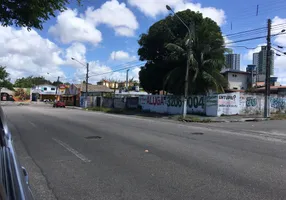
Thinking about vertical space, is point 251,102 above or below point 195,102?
above

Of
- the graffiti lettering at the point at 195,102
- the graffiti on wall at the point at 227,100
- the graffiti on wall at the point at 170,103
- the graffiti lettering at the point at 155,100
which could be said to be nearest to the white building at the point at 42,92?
the graffiti on wall at the point at 170,103

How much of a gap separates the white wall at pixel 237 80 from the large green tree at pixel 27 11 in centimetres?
4265

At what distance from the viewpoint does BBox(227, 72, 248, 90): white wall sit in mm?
49781

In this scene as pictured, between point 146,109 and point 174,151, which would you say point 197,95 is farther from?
point 174,151

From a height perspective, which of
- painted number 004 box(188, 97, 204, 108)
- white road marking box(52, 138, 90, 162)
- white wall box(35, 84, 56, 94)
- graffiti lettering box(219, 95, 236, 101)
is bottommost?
white road marking box(52, 138, 90, 162)

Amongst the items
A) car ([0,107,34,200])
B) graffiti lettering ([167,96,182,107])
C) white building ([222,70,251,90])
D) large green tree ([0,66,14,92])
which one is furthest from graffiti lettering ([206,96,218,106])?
large green tree ([0,66,14,92])

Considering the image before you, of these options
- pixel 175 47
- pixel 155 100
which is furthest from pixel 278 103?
pixel 155 100

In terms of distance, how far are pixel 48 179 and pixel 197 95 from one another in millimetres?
24506

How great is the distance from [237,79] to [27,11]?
45332 mm

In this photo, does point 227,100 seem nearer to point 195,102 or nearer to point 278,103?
point 195,102

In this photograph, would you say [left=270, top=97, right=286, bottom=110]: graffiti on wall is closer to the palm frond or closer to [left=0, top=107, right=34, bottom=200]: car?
the palm frond

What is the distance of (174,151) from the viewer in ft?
27.6

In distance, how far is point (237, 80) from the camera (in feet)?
166

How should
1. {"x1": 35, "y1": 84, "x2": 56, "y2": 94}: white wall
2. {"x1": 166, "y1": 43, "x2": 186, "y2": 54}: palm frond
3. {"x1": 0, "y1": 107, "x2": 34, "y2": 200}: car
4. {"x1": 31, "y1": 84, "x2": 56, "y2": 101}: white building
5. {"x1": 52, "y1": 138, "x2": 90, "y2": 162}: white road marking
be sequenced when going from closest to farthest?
1. {"x1": 0, "y1": 107, "x2": 34, "y2": 200}: car
2. {"x1": 52, "y1": 138, "x2": 90, "y2": 162}: white road marking
3. {"x1": 166, "y1": 43, "x2": 186, "y2": 54}: palm frond
4. {"x1": 31, "y1": 84, "x2": 56, "y2": 101}: white building
5. {"x1": 35, "y1": 84, "x2": 56, "y2": 94}: white wall
